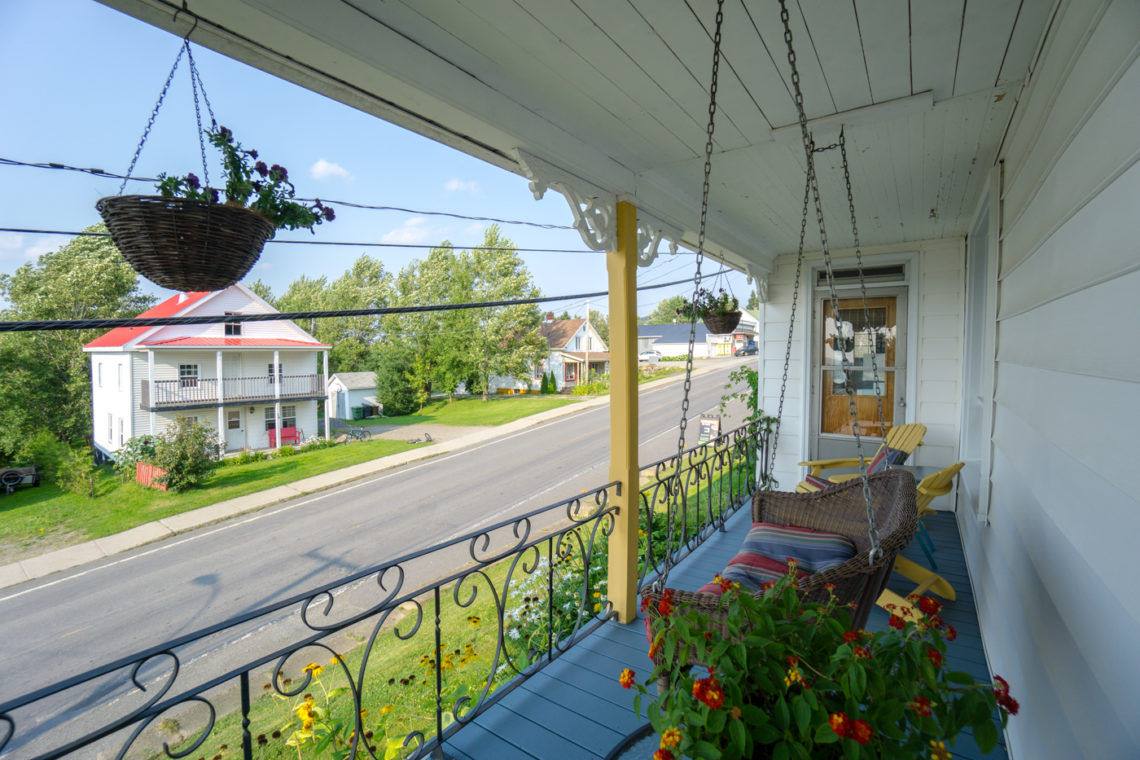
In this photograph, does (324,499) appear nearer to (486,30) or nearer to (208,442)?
(208,442)

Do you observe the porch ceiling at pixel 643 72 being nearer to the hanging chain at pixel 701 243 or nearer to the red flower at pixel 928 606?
the hanging chain at pixel 701 243

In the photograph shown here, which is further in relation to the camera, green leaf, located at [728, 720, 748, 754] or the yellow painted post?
the yellow painted post

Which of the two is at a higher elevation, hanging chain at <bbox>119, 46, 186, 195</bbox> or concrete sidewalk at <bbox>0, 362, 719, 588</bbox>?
hanging chain at <bbox>119, 46, 186, 195</bbox>

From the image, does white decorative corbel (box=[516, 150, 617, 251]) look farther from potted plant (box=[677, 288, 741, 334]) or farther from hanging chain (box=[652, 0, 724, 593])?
potted plant (box=[677, 288, 741, 334])

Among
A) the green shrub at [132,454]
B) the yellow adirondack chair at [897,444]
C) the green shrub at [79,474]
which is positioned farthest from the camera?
the green shrub at [79,474]

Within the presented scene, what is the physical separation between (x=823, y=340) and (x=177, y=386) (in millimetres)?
15929

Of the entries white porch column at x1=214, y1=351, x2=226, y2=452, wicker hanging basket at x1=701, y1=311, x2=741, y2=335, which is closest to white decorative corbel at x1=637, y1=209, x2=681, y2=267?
wicker hanging basket at x1=701, y1=311, x2=741, y2=335

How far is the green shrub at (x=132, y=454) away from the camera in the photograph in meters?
11.8

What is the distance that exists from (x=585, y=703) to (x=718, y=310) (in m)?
3.15

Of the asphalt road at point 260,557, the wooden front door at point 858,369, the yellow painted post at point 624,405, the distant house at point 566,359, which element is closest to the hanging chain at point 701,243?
the yellow painted post at point 624,405

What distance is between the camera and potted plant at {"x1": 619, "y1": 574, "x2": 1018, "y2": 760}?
778 mm

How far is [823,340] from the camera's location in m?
4.74

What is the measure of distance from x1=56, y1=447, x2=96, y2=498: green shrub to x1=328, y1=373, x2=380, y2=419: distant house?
10535mm

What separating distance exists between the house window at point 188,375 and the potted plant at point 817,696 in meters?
16.7
